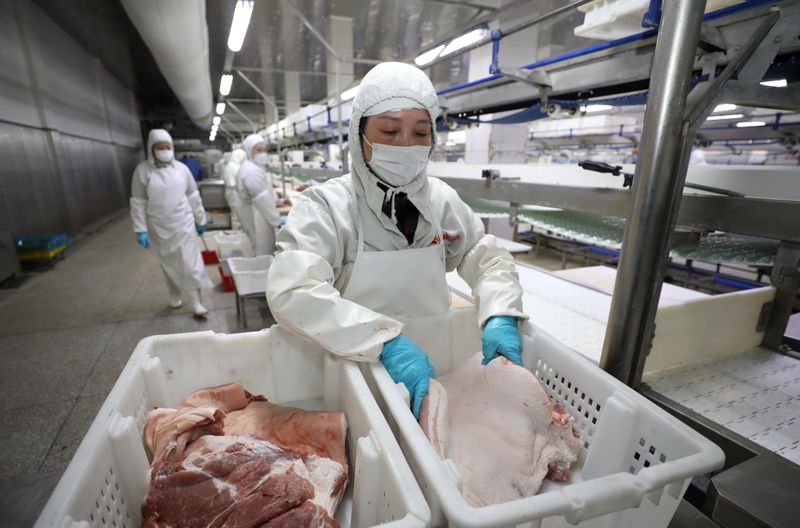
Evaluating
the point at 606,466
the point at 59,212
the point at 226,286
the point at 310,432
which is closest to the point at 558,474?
the point at 606,466

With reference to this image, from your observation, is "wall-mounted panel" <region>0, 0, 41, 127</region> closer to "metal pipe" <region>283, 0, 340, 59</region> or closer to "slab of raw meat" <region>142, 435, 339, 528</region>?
"metal pipe" <region>283, 0, 340, 59</region>

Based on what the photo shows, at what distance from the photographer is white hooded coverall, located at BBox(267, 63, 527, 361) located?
3.88 feet

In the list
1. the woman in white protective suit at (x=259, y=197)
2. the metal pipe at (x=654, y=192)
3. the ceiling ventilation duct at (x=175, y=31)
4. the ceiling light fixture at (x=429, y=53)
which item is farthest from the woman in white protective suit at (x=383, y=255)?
the woman in white protective suit at (x=259, y=197)

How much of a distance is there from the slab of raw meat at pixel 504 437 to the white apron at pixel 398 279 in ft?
1.25

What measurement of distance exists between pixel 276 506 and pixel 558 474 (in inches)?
32.0

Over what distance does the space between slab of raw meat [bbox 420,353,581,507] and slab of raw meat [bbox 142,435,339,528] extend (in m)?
0.38

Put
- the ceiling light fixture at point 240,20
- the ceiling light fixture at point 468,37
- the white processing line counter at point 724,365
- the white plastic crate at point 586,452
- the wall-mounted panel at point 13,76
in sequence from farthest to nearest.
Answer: the wall-mounted panel at point 13,76 → the ceiling light fixture at point 240,20 → the ceiling light fixture at point 468,37 → the white processing line counter at point 724,365 → the white plastic crate at point 586,452

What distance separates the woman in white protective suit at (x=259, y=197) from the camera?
503cm

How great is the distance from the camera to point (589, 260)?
7078 millimetres

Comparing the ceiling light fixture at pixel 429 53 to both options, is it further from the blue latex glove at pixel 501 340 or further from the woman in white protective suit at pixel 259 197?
the woman in white protective suit at pixel 259 197

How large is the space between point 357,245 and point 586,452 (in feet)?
3.42

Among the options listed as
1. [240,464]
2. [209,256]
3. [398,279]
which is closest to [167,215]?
[209,256]

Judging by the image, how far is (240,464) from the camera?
103 cm

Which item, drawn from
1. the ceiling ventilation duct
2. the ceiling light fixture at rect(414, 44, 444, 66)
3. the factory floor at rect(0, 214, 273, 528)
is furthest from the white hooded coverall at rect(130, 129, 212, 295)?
the ceiling light fixture at rect(414, 44, 444, 66)
